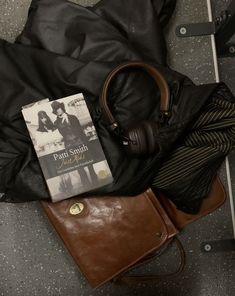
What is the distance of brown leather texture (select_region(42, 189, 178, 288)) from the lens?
92cm

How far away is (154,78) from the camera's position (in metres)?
0.90

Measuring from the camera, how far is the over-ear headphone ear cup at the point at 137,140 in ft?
2.79

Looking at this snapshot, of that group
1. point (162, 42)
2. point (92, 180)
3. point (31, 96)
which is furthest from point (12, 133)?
point (162, 42)

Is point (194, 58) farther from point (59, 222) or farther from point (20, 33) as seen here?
point (59, 222)

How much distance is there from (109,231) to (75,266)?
0.55 feet

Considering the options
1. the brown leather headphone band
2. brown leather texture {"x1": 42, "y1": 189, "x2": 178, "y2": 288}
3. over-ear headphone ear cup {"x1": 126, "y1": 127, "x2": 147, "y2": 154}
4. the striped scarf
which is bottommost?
brown leather texture {"x1": 42, "y1": 189, "x2": 178, "y2": 288}

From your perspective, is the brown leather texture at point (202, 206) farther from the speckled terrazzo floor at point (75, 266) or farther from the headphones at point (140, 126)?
the headphones at point (140, 126)

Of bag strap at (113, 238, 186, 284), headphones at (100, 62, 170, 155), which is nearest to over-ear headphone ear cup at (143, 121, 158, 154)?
headphones at (100, 62, 170, 155)

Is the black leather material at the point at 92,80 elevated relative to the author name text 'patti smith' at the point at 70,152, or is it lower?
elevated

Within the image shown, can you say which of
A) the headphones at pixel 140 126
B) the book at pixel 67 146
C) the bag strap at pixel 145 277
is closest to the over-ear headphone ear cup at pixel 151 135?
the headphones at pixel 140 126

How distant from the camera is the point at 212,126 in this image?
91cm

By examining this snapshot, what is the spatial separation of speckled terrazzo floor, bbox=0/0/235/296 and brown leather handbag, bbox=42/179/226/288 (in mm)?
115

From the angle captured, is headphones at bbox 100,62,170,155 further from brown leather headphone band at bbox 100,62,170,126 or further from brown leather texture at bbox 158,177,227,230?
brown leather texture at bbox 158,177,227,230

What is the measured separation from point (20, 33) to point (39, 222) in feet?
1.54
